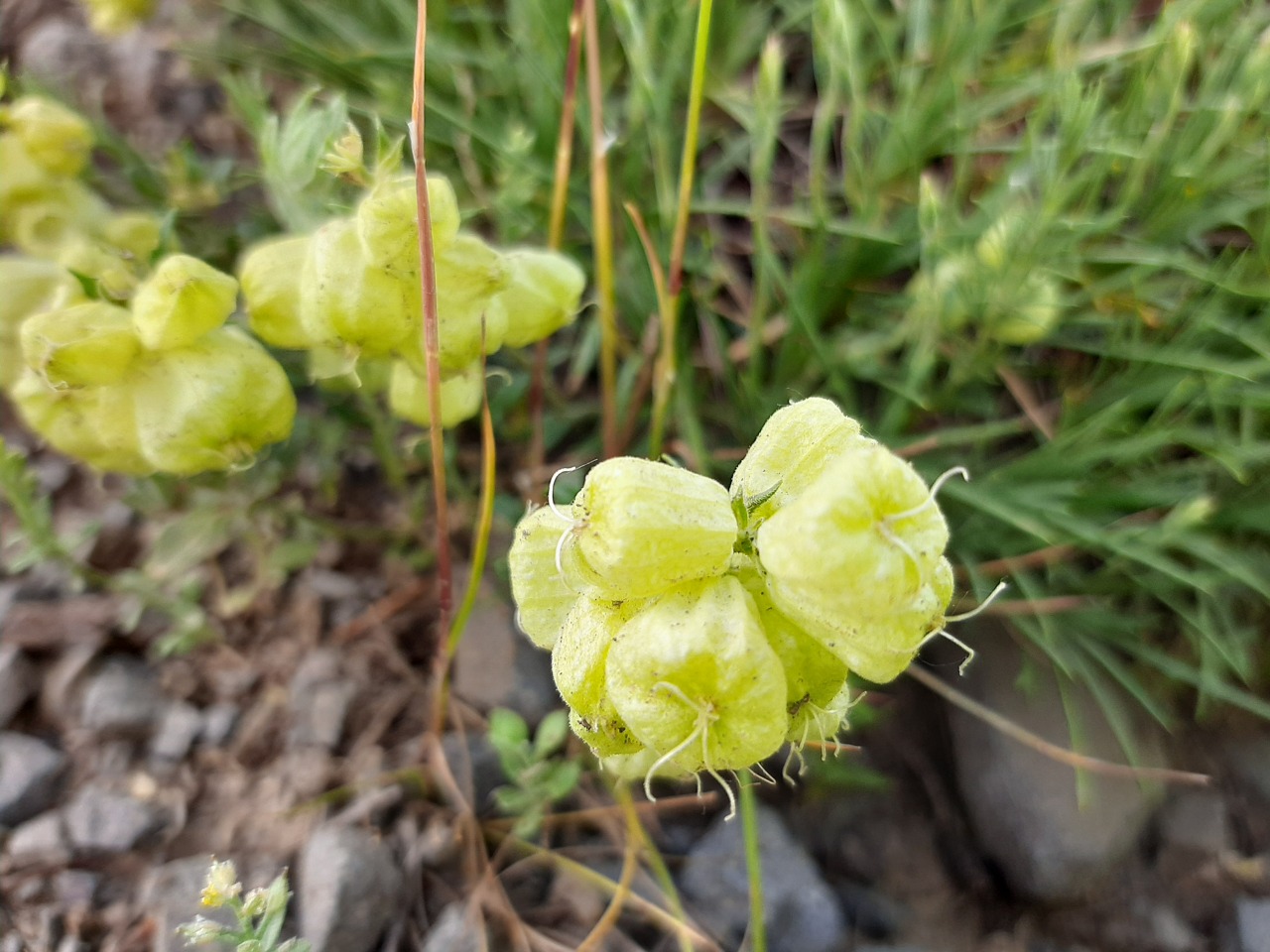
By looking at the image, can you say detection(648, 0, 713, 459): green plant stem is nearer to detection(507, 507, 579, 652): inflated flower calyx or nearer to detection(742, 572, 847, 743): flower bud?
detection(507, 507, 579, 652): inflated flower calyx

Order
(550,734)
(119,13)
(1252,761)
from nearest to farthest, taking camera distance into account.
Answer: (550,734) → (1252,761) → (119,13)

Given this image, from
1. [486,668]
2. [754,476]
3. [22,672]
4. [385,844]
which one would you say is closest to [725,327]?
[486,668]

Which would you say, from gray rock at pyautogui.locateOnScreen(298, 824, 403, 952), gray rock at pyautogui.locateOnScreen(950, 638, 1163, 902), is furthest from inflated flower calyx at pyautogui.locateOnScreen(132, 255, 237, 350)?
gray rock at pyautogui.locateOnScreen(950, 638, 1163, 902)

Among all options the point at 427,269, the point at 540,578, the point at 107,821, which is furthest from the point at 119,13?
the point at 540,578

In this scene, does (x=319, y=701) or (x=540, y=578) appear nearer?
(x=540, y=578)

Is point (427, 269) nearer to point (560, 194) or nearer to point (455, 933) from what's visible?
point (560, 194)

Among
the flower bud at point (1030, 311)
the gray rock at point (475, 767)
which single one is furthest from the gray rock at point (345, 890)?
the flower bud at point (1030, 311)
